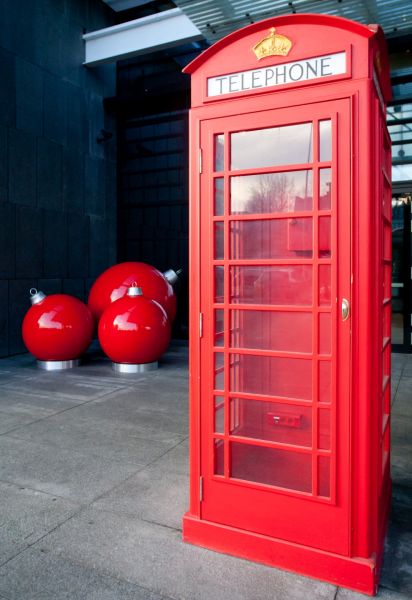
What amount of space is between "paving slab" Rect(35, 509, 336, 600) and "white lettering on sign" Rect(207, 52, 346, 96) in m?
2.69

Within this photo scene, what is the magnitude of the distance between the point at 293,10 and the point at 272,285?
6.22m

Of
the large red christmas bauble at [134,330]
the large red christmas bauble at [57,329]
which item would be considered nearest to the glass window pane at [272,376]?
the large red christmas bauble at [134,330]

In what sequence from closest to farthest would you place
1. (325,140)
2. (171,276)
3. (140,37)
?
(325,140)
(171,276)
(140,37)

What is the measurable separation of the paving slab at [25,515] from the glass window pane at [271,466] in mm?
1283

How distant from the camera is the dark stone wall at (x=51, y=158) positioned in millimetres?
9602

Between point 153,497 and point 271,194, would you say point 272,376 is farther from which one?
point 153,497

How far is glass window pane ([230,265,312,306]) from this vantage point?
2904mm

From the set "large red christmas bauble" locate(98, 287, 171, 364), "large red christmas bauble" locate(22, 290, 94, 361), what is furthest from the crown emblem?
"large red christmas bauble" locate(22, 290, 94, 361)

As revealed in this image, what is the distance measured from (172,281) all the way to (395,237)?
448 centimetres

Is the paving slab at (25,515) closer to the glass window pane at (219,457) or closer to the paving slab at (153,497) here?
the paving slab at (153,497)

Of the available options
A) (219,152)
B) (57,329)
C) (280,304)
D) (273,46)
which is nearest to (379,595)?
(280,304)

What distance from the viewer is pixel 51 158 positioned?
1052 cm

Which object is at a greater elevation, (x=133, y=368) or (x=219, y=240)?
(x=219, y=240)

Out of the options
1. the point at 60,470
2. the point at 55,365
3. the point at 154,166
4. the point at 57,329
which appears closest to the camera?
the point at 60,470
